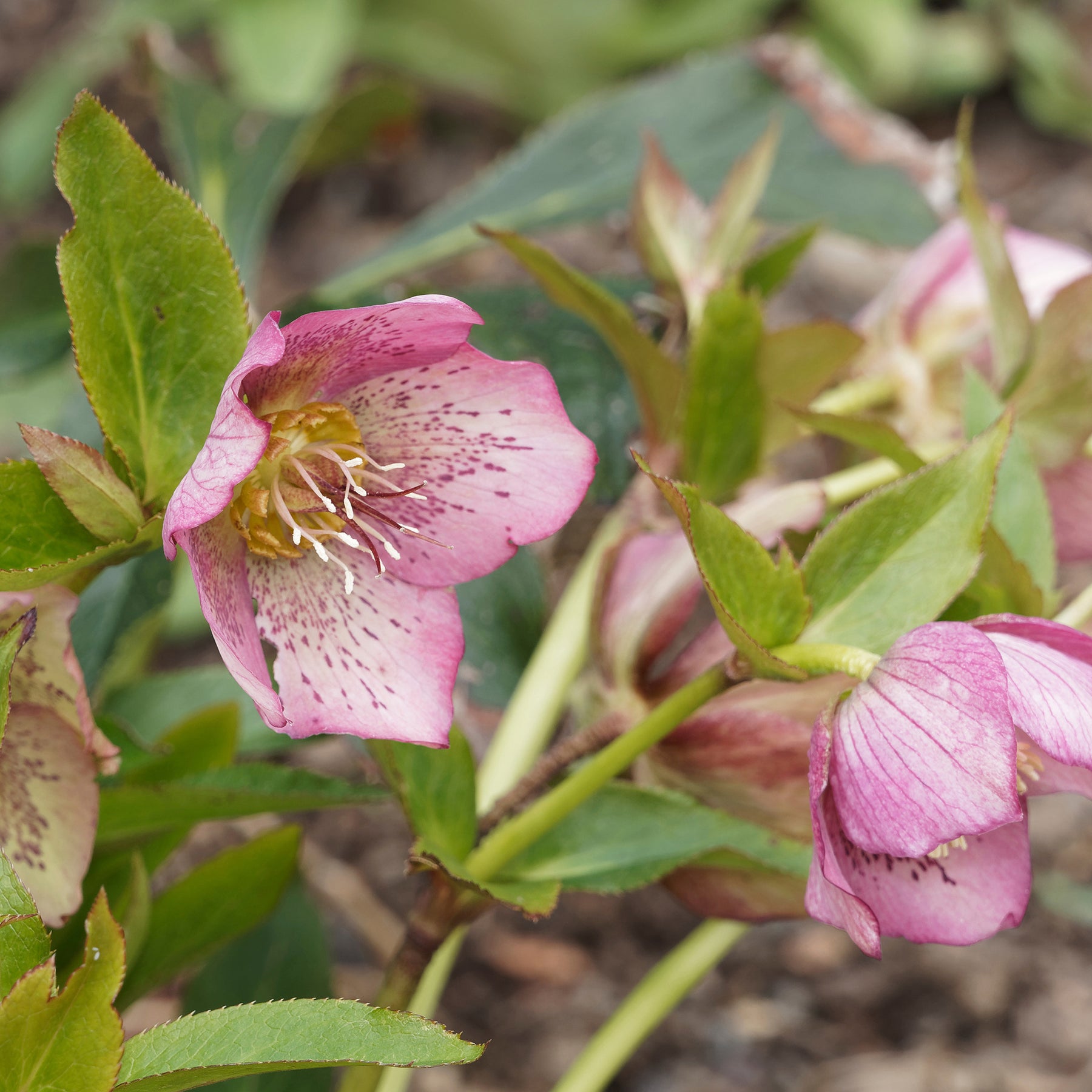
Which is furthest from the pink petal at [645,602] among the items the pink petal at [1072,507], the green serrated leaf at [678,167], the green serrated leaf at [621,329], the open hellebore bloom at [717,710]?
the green serrated leaf at [678,167]

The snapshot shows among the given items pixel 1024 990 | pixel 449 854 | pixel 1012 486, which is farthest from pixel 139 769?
pixel 1024 990

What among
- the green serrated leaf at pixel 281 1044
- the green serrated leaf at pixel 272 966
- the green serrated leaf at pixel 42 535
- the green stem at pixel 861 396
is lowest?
the green serrated leaf at pixel 272 966

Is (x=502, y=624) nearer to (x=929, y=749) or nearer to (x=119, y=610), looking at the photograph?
(x=119, y=610)

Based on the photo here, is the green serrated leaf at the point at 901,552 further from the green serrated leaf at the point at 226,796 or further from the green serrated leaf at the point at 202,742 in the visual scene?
the green serrated leaf at the point at 202,742

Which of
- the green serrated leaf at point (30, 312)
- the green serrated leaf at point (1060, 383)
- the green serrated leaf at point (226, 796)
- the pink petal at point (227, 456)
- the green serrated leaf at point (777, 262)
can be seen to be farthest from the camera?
the green serrated leaf at point (30, 312)

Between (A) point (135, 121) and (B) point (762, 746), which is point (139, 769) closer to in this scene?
(B) point (762, 746)
